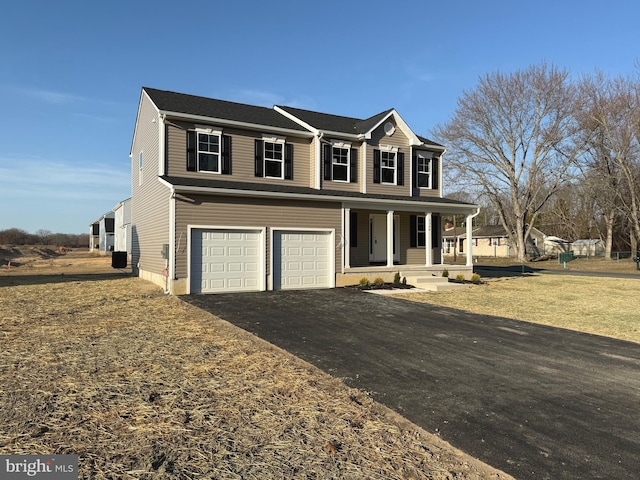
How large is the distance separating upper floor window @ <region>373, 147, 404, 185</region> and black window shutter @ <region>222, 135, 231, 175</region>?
256 inches

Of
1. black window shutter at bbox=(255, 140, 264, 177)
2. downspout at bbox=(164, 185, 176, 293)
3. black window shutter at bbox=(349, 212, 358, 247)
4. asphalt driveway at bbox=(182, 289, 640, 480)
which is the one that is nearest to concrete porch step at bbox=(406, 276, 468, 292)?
black window shutter at bbox=(349, 212, 358, 247)

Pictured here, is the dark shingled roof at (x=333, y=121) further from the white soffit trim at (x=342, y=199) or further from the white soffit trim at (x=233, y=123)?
the white soffit trim at (x=342, y=199)

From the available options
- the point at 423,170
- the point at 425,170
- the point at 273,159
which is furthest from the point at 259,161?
the point at 425,170

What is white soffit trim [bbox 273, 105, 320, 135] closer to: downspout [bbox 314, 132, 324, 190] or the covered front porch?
downspout [bbox 314, 132, 324, 190]

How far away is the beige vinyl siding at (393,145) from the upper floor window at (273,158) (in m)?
3.68

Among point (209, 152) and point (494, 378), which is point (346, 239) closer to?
point (209, 152)

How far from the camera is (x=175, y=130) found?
48.4ft

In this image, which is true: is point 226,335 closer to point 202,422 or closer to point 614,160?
point 202,422

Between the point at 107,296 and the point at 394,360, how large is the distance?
9876 mm

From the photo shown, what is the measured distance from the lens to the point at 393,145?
1895cm

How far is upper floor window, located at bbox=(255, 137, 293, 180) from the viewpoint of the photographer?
1630cm

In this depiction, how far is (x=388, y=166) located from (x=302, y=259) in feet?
21.5

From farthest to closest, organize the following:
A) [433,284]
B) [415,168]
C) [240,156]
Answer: [415,168], [433,284], [240,156]

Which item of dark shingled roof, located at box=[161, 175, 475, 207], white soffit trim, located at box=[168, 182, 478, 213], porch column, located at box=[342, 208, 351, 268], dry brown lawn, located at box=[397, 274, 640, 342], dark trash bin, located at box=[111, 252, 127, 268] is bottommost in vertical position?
dry brown lawn, located at box=[397, 274, 640, 342]
